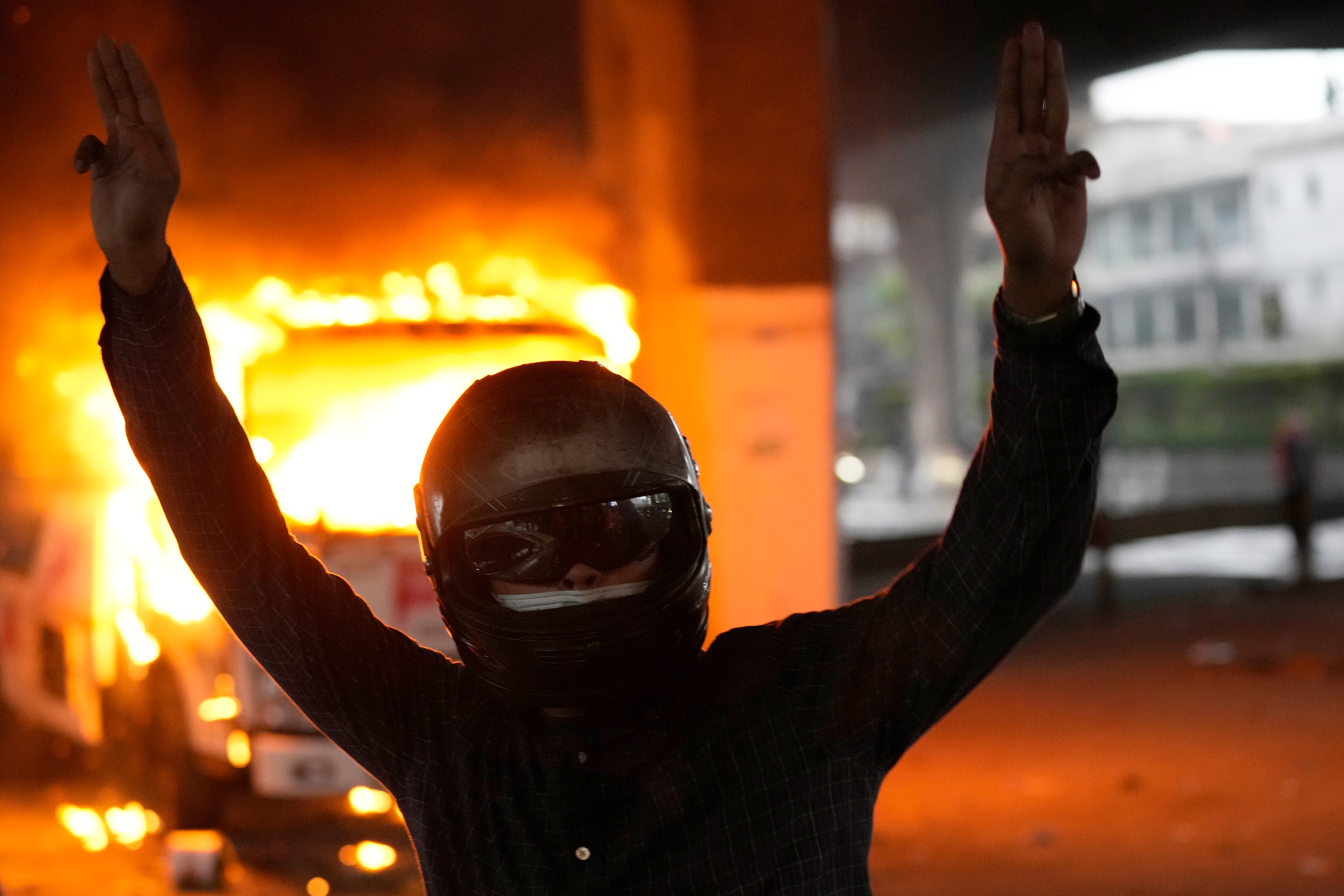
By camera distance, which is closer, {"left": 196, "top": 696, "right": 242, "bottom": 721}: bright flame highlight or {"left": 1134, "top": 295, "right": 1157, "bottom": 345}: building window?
{"left": 196, "top": 696, "right": 242, "bottom": 721}: bright flame highlight

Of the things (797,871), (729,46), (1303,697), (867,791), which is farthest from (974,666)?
(1303,697)

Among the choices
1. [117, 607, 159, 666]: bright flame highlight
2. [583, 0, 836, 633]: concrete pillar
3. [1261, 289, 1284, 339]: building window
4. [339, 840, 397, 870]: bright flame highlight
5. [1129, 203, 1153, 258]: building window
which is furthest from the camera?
[1129, 203, 1153, 258]: building window

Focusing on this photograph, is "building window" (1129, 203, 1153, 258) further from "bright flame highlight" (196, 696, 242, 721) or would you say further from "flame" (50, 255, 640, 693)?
"bright flame highlight" (196, 696, 242, 721)

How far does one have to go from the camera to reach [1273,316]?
38.0 m

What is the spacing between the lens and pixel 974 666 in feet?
5.65

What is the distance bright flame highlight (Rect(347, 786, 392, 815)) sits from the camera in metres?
5.91

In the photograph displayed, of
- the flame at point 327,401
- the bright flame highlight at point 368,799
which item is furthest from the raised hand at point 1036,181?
the flame at point 327,401

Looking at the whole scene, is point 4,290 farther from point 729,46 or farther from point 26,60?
point 729,46

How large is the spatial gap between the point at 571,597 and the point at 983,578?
0.49 metres

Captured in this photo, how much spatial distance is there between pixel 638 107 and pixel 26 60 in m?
8.10

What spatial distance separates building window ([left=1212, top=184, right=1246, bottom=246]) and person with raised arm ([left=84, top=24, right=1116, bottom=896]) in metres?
43.9

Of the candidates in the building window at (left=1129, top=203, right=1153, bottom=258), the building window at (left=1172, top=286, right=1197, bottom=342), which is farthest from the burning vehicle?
the building window at (left=1129, top=203, right=1153, bottom=258)

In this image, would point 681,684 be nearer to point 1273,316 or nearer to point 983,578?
point 983,578

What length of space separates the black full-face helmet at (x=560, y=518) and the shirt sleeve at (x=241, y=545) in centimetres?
14
